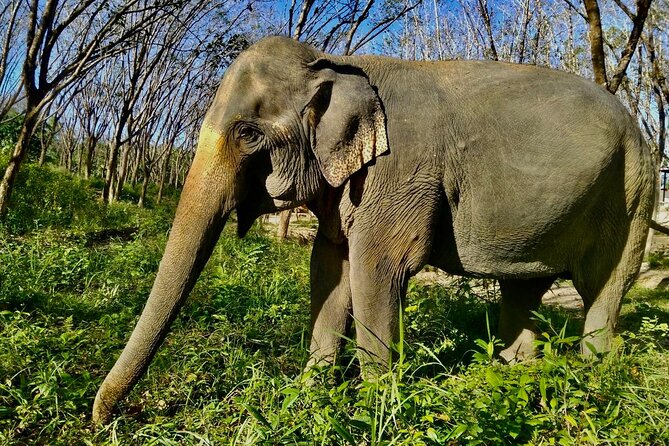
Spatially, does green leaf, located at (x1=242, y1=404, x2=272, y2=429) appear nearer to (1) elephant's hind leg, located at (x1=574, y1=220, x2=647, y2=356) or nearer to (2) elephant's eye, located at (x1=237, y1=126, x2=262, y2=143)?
(2) elephant's eye, located at (x1=237, y1=126, x2=262, y2=143)

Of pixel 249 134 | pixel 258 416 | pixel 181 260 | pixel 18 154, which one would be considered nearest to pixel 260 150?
pixel 249 134

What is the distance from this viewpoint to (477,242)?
304 cm

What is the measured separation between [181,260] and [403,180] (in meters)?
1.13

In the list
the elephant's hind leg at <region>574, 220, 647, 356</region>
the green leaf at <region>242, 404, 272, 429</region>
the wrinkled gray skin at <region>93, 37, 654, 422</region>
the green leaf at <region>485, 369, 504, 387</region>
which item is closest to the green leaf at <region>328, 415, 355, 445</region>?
the green leaf at <region>242, 404, 272, 429</region>

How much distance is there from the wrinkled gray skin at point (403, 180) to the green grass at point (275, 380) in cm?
29

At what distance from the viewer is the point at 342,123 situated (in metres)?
2.71

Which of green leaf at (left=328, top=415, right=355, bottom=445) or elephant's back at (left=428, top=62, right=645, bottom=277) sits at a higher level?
elephant's back at (left=428, top=62, right=645, bottom=277)

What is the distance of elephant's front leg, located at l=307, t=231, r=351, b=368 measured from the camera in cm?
329

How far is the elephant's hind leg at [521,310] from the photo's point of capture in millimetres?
3836

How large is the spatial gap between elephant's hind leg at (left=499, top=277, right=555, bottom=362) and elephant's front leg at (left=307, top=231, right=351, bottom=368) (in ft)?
4.19

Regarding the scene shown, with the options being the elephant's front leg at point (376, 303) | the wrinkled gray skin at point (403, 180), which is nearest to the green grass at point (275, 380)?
the elephant's front leg at point (376, 303)

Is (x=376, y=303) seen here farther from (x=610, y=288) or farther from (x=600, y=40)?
(x=600, y=40)

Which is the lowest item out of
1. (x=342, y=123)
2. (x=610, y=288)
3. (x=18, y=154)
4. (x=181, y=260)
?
(x=181, y=260)

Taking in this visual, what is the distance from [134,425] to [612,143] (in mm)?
2833
